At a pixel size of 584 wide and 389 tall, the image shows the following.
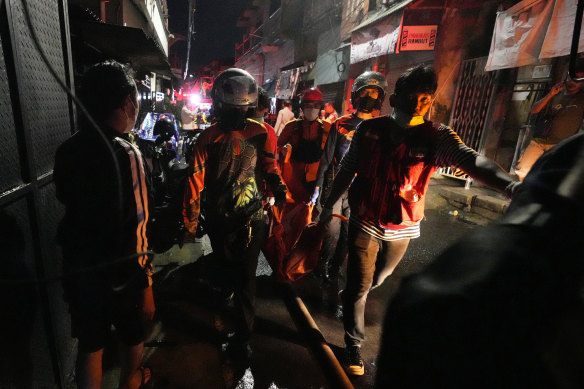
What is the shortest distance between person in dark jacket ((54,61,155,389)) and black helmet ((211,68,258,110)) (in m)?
0.98

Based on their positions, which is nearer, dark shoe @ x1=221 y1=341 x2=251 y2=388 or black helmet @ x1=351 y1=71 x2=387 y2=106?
dark shoe @ x1=221 y1=341 x2=251 y2=388

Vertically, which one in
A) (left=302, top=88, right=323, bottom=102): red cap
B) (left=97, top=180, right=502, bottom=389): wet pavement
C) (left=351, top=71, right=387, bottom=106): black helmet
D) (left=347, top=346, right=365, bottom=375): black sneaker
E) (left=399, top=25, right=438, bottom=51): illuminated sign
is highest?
(left=399, top=25, right=438, bottom=51): illuminated sign

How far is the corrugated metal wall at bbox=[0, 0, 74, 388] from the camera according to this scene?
5.42 ft

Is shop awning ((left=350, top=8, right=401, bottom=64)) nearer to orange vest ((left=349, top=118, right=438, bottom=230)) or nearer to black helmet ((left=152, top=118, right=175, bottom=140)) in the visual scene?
black helmet ((left=152, top=118, right=175, bottom=140))

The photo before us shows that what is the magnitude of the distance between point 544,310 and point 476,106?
1056 cm

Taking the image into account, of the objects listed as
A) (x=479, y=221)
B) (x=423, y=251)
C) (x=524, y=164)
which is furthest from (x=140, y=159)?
(x=524, y=164)

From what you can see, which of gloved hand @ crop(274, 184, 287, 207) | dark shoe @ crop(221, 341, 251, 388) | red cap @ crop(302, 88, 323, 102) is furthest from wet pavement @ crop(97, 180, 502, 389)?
red cap @ crop(302, 88, 323, 102)

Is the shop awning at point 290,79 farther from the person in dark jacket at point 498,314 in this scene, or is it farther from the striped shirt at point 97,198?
the person in dark jacket at point 498,314

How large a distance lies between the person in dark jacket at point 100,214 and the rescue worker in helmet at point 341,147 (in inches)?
99.7

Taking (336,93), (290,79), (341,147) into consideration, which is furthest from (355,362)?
(290,79)

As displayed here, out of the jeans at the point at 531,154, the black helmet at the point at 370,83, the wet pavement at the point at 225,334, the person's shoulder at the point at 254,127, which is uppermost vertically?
the black helmet at the point at 370,83

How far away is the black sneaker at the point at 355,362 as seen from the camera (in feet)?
9.14

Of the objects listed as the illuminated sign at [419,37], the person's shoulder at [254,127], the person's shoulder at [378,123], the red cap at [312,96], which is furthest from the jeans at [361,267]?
the illuminated sign at [419,37]

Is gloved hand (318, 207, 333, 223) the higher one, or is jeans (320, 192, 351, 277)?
gloved hand (318, 207, 333, 223)
